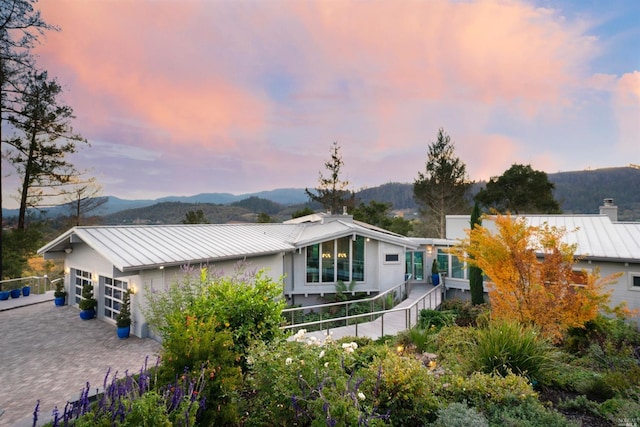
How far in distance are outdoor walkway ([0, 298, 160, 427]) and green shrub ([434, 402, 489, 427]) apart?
148 inches

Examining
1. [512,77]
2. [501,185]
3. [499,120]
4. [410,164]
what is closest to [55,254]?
[512,77]

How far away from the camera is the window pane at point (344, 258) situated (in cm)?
1501

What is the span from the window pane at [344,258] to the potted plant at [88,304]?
10.2 meters

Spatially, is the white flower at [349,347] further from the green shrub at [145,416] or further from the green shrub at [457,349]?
the green shrub at [145,416]

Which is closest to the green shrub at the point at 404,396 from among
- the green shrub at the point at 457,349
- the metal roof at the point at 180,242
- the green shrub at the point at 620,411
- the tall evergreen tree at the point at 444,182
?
the green shrub at the point at 457,349

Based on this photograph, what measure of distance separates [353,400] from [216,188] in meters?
38.9

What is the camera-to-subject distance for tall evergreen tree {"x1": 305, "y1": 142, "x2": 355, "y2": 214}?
31609 millimetres

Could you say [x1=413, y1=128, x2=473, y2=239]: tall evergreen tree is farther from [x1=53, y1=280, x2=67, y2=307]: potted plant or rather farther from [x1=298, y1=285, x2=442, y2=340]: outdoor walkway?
[x1=53, y1=280, x2=67, y2=307]: potted plant

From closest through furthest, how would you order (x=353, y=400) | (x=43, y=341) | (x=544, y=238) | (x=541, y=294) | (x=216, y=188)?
(x=353, y=400) < (x=541, y=294) < (x=43, y=341) < (x=544, y=238) < (x=216, y=188)

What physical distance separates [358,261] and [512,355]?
33.8 feet

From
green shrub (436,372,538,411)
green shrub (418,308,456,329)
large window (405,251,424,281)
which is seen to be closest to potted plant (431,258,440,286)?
large window (405,251,424,281)

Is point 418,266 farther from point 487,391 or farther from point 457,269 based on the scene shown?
point 487,391

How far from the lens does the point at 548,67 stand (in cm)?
1461

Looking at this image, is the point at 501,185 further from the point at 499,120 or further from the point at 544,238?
the point at 544,238
